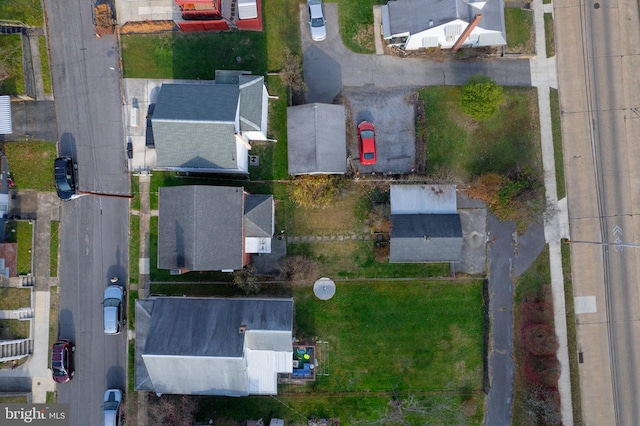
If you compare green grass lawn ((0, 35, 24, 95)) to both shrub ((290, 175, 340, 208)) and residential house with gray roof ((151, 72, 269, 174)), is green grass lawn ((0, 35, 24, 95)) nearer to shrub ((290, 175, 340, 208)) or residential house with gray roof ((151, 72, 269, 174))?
residential house with gray roof ((151, 72, 269, 174))

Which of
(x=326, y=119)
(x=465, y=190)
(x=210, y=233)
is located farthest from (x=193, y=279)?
(x=465, y=190)

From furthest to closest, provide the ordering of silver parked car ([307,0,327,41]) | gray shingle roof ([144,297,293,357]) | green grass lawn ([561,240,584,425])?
green grass lawn ([561,240,584,425])
silver parked car ([307,0,327,41])
gray shingle roof ([144,297,293,357])

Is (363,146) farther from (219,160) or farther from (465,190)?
(219,160)

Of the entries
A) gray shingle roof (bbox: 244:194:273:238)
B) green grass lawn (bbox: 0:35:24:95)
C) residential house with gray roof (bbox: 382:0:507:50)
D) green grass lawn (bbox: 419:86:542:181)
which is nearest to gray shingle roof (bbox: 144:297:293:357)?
gray shingle roof (bbox: 244:194:273:238)

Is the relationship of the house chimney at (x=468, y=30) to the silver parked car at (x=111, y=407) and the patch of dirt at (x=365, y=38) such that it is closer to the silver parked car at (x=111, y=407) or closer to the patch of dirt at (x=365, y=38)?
the patch of dirt at (x=365, y=38)

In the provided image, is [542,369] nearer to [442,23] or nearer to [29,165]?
[442,23]

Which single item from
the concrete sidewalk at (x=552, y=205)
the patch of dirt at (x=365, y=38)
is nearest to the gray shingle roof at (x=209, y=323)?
the patch of dirt at (x=365, y=38)
